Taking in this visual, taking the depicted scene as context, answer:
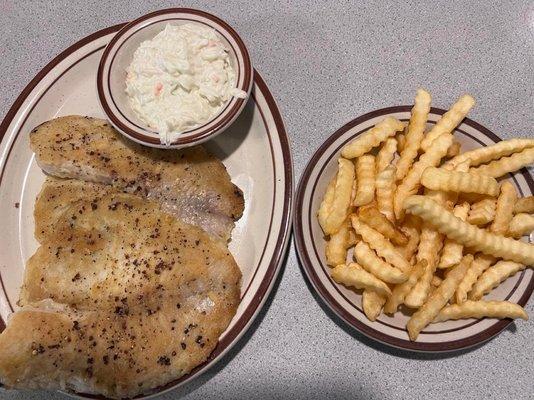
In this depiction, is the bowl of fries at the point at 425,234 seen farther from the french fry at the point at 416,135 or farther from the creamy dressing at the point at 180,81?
the creamy dressing at the point at 180,81

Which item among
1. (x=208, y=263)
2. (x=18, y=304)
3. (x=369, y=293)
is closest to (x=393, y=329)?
(x=369, y=293)

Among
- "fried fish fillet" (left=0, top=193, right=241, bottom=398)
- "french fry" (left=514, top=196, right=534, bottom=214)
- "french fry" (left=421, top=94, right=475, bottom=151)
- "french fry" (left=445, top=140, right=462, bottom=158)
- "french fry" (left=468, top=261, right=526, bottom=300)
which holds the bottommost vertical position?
"fried fish fillet" (left=0, top=193, right=241, bottom=398)

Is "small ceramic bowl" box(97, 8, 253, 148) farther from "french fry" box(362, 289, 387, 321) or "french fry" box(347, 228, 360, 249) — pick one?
"french fry" box(362, 289, 387, 321)

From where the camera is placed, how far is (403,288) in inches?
57.2

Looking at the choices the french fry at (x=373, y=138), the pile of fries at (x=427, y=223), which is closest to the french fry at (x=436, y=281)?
the pile of fries at (x=427, y=223)

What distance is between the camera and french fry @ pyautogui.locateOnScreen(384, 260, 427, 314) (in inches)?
56.4

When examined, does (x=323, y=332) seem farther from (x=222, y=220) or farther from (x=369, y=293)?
(x=222, y=220)

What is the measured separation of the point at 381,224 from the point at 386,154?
0.77ft

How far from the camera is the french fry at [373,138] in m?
1.55

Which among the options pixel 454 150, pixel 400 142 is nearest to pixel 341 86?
pixel 400 142

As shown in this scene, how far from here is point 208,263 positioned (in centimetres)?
161

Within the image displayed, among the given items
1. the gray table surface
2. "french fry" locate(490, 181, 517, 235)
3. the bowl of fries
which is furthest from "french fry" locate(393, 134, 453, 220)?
the gray table surface

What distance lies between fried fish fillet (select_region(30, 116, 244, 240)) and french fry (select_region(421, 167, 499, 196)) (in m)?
0.63

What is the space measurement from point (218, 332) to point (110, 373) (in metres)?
0.33
